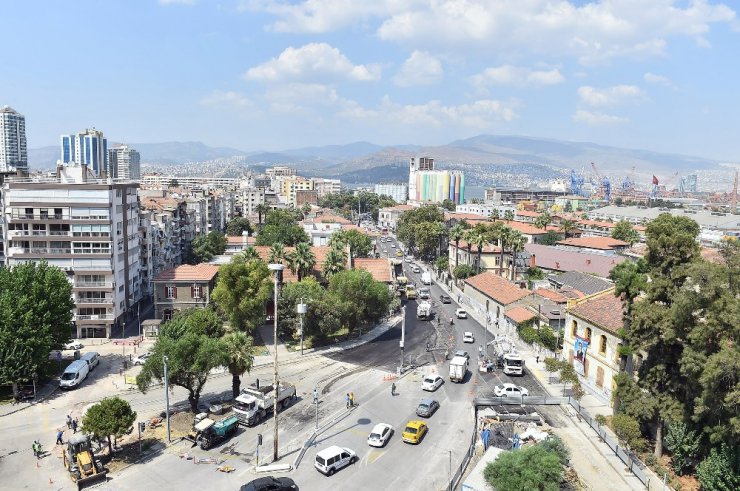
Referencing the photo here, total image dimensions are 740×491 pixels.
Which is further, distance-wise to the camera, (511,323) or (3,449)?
(511,323)

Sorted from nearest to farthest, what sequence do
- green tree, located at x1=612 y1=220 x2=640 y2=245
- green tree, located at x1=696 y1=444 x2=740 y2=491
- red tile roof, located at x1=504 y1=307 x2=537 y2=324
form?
1. green tree, located at x1=696 y1=444 x2=740 y2=491
2. red tile roof, located at x1=504 y1=307 x2=537 y2=324
3. green tree, located at x1=612 y1=220 x2=640 y2=245

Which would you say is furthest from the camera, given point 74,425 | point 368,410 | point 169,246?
point 169,246

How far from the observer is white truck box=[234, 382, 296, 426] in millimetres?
41688

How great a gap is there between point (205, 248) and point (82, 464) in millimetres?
75080

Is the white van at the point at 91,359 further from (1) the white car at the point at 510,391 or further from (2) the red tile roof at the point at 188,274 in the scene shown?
(1) the white car at the point at 510,391

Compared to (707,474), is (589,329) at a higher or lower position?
higher

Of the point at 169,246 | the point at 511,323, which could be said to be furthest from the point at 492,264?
the point at 169,246

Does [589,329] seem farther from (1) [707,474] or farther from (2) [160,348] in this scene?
(2) [160,348]

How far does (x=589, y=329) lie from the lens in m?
51.4

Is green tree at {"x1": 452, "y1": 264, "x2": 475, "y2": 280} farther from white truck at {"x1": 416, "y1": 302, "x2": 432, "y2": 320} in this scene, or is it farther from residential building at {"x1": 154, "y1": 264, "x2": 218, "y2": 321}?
residential building at {"x1": 154, "y1": 264, "x2": 218, "y2": 321}

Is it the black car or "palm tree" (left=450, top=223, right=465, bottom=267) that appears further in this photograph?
"palm tree" (left=450, top=223, right=465, bottom=267)

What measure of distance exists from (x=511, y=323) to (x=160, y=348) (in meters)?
45.6

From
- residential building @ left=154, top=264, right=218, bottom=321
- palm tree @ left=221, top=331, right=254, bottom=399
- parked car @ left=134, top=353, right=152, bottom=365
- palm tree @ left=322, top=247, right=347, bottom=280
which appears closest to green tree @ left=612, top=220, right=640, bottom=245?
palm tree @ left=322, top=247, right=347, bottom=280

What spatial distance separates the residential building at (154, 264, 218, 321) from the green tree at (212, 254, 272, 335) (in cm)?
1120
